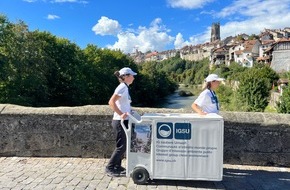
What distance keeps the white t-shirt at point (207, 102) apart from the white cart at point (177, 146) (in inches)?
21.5

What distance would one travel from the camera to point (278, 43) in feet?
303

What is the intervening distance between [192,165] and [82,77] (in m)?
43.0

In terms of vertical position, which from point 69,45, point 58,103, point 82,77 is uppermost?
point 69,45

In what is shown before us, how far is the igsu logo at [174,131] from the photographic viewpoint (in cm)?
555

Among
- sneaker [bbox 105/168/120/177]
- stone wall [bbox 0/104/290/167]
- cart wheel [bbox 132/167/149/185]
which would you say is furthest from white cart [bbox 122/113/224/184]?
stone wall [bbox 0/104/290/167]

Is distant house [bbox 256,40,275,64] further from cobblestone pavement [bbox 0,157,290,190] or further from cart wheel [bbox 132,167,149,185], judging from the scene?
cart wheel [bbox 132,167,149,185]

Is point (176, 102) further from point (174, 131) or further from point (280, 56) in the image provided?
point (174, 131)

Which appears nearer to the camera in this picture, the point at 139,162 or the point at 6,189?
the point at 6,189

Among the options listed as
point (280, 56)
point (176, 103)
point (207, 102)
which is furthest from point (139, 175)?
point (280, 56)

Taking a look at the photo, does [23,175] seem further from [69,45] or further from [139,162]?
[69,45]

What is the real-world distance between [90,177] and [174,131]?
160 centimetres

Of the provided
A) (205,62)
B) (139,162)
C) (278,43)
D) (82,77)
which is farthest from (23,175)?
(205,62)

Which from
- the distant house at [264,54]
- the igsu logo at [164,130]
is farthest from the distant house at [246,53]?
the igsu logo at [164,130]

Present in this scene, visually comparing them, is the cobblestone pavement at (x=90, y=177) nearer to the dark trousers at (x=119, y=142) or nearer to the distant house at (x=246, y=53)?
the dark trousers at (x=119, y=142)
